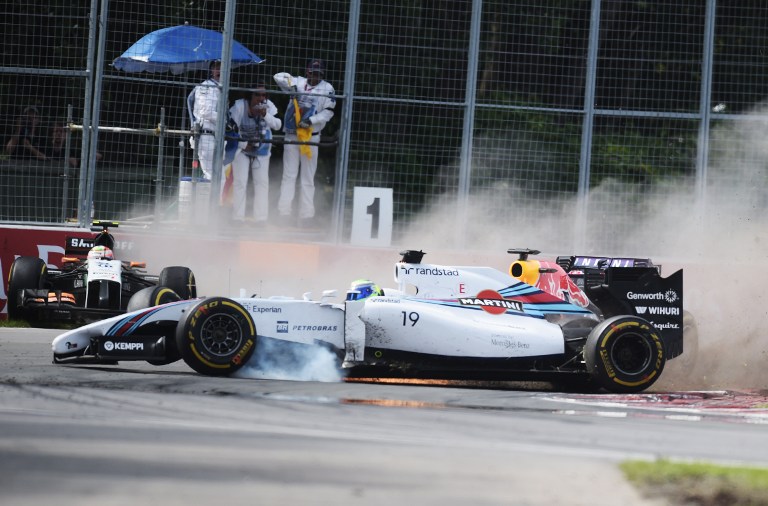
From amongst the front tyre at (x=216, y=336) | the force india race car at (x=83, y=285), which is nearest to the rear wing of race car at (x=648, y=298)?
the front tyre at (x=216, y=336)

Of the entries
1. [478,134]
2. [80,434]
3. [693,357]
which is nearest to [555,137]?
[478,134]

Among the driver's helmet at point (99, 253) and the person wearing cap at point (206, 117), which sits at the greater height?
the person wearing cap at point (206, 117)

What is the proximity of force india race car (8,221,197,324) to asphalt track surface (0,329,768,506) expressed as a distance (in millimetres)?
2814

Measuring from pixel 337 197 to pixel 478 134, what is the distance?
2.14 m

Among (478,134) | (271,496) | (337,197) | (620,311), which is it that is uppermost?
(478,134)

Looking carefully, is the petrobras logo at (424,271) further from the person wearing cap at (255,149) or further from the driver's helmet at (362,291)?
the person wearing cap at (255,149)

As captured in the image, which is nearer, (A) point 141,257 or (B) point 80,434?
(B) point 80,434

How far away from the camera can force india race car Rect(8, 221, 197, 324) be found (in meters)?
12.9

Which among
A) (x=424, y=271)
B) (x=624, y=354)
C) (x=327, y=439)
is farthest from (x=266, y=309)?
(x=327, y=439)

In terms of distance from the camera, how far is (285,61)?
15.8 m

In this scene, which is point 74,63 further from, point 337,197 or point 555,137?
point 555,137

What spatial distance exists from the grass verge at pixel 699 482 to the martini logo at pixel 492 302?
4215 millimetres

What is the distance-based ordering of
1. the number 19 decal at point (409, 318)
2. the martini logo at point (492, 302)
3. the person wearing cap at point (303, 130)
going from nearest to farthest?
the number 19 decal at point (409, 318), the martini logo at point (492, 302), the person wearing cap at point (303, 130)

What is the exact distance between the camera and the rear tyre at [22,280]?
13234 mm
